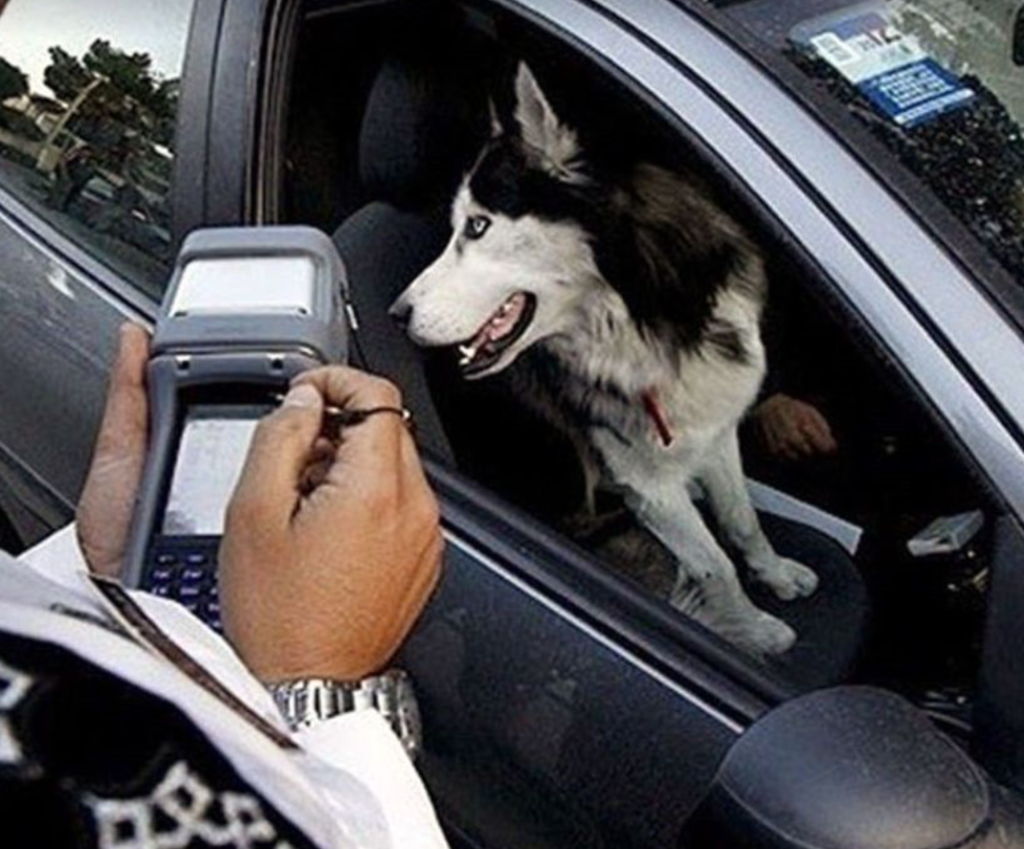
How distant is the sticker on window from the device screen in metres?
0.79

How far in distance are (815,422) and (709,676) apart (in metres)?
1.08

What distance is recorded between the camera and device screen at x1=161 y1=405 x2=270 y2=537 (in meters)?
1.81

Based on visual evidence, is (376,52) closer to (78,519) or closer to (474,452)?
(474,452)

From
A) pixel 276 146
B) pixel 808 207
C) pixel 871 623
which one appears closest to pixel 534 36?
pixel 276 146

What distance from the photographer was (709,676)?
88.4 inches

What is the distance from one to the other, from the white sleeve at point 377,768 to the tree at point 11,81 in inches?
73.7

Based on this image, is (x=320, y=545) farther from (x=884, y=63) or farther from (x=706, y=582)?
(x=706, y=582)

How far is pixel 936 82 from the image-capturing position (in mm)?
2398

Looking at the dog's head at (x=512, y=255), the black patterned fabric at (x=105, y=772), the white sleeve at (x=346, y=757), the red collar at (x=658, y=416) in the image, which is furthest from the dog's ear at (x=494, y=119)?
the black patterned fabric at (x=105, y=772)

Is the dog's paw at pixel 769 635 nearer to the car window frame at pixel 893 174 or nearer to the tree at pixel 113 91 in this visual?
the car window frame at pixel 893 174

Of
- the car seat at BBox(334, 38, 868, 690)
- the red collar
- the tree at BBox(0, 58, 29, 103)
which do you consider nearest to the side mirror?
the car seat at BBox(334, 38, 868, 690)

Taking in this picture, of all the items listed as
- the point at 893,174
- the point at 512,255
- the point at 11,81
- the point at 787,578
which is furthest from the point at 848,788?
the point at 11,81

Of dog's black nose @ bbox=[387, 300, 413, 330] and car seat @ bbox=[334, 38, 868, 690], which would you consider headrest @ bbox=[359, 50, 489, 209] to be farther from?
dog's black nose @ bbox=[387, 300, 413, 330]

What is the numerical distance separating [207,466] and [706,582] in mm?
1291
